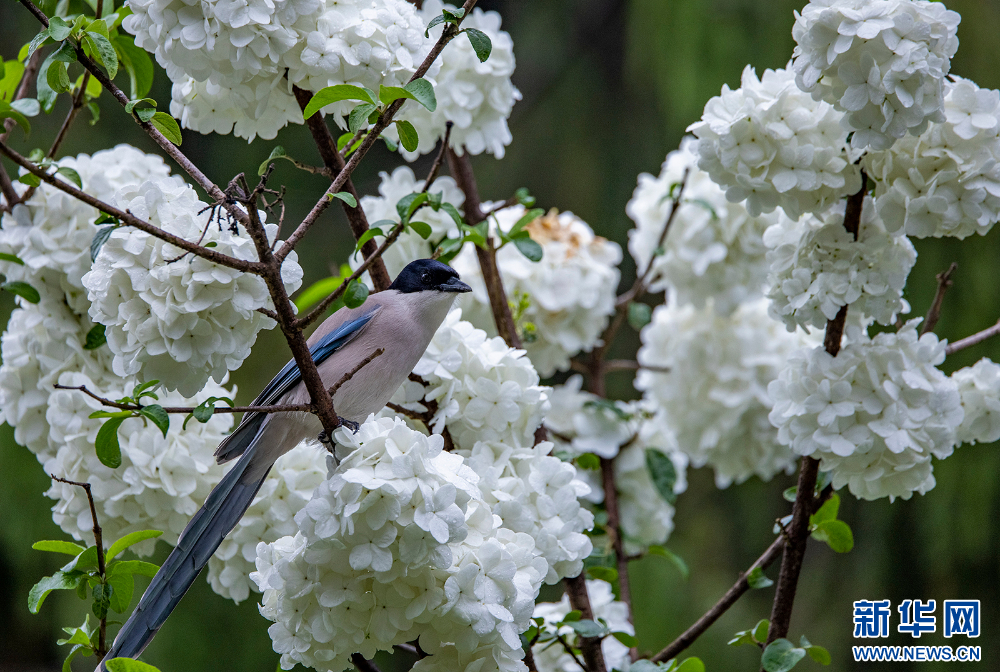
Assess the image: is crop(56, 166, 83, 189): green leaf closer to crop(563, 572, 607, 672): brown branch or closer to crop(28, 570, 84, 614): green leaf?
crop(28, 570, 84, 614): green leaf

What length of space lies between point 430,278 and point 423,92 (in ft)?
1.86

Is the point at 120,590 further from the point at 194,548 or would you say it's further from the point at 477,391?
the point at 477,391

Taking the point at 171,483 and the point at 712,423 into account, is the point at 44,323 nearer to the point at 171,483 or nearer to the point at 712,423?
the point at 171,483

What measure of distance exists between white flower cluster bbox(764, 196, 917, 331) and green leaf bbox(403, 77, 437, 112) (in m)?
0.76

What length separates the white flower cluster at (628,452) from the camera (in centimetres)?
244

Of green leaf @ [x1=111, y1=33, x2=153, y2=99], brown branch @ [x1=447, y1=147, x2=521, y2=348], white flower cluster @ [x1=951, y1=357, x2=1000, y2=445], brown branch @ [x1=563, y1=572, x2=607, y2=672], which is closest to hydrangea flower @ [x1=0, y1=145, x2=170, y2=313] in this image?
green leaf @ [x1=111, y1=33, x2=153, y2=99]

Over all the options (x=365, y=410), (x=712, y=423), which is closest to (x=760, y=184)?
(x=365, y=410)

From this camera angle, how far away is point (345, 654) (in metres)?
1.30

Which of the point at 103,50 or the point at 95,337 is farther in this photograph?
the point at 95,337

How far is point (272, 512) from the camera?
1.65m

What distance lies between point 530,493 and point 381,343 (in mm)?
420

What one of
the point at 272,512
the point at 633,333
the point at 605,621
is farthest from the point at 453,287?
the point at 633,333

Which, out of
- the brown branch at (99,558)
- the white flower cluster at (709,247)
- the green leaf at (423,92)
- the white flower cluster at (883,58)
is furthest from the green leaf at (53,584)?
the white flower cluster at (709,247)

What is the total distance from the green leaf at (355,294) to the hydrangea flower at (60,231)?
678 mm
